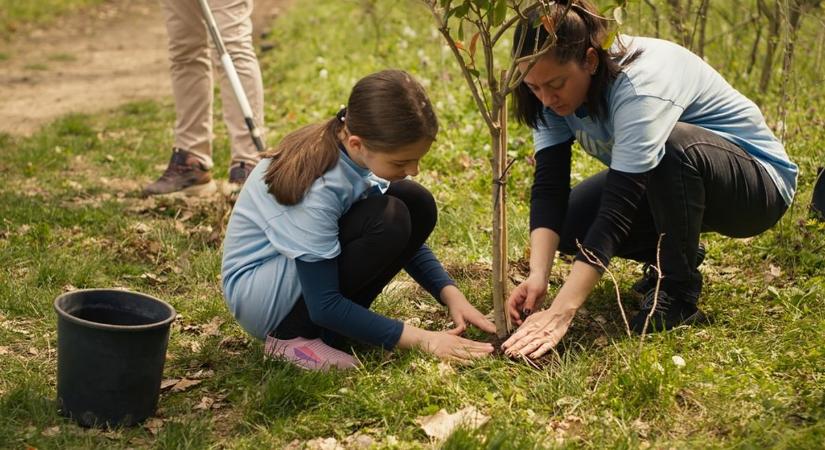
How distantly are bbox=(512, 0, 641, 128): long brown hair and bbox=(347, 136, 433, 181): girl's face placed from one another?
0.39 metres

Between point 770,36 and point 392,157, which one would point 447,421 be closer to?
point 392,157

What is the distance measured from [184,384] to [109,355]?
0.48 meters

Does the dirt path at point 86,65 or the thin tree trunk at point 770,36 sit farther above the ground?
the thin tree trunk at point 770,36

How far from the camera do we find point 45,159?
588 centimetres

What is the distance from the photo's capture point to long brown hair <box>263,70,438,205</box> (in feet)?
9.02

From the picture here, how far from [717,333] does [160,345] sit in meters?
1.78

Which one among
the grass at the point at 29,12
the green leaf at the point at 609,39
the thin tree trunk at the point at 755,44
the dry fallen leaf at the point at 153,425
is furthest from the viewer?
the grass at the point at 29,12

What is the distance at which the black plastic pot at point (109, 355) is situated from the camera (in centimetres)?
257

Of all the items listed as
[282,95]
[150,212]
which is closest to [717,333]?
[150,212]

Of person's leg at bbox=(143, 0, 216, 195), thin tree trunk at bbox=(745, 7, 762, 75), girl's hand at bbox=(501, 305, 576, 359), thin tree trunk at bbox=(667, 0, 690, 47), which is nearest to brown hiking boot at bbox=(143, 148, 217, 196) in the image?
person's leg at bbox=(143, 0, 216, 195)

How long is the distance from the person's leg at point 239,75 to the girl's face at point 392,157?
2.19m

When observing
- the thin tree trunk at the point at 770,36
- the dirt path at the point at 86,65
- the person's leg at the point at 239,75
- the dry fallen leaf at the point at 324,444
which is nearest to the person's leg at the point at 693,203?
the dry fallen leaf at the point at 324,444

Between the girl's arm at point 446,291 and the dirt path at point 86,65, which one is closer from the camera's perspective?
the girl's arm at point 446,291

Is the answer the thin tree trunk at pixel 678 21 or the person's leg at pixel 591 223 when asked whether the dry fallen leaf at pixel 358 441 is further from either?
the thin tree trunk at pixel 678 21
